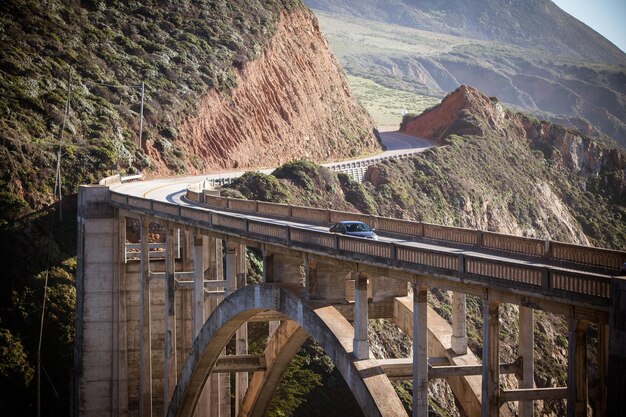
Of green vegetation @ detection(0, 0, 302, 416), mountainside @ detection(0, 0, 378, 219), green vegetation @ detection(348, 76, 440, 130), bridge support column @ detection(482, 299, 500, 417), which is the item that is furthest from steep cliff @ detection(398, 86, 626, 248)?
green vegetation @ detection(348, 76, 440, 130)

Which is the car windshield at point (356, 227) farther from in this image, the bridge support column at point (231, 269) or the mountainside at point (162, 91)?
the mountainside at point (162, 91)

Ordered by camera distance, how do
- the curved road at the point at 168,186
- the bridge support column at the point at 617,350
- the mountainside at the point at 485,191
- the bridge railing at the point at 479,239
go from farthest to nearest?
the mountainside at the point at 485,191 → the curved road at the point at 168,186 → the bridge railing at the point at 479,239 → the bridge support column at the point at 617,350

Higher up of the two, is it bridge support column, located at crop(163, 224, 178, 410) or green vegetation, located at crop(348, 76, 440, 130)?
green vegetation, located at crop(348, 76, 440, 130)

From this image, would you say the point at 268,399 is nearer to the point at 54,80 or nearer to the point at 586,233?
the point at 54,80

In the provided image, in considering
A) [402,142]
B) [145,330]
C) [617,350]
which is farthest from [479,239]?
[402,142]

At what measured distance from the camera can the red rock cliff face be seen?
70906mm

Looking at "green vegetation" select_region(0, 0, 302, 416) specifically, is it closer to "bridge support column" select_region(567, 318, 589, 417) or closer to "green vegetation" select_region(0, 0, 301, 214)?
"green vegetation" select_region(0, 0, 301, 214)

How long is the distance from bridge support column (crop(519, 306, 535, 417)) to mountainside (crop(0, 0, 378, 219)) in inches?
1409

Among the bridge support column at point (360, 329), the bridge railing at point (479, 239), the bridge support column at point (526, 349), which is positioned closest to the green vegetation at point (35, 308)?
the bridge railing at point (479, 239)

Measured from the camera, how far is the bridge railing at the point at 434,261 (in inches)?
623

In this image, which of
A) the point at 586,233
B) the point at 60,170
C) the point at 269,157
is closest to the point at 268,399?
the point at 60,170

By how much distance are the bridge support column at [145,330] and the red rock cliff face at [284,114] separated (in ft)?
86.9

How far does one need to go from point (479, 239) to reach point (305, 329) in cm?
459

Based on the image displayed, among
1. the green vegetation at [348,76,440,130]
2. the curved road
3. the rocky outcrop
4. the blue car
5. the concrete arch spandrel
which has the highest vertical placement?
the green vegetation at [348,76,440,130]
